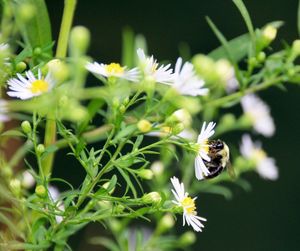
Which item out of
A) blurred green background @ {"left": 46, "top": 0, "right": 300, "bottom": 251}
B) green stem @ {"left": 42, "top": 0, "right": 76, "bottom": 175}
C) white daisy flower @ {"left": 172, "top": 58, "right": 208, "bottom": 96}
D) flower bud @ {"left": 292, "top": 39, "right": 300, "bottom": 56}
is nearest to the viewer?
white daisy flower @ {"left": 172, "top": 58, "right": 208, "bottom": 96}

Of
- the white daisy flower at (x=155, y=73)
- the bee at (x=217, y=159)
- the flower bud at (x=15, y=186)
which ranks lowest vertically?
the bee at (x=217, y=159)

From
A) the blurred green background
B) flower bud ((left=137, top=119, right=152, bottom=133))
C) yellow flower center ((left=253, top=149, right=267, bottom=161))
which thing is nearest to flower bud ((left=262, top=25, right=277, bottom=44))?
flower bud ((left=137, top=119, right=152, bottom=133))

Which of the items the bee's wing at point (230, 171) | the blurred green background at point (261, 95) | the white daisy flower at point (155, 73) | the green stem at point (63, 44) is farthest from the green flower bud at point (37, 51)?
the blurred green background at point (261, 95)

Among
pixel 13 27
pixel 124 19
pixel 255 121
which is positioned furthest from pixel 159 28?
pixel 13 27

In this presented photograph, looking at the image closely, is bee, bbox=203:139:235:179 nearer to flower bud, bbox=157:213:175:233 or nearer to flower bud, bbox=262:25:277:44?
flower bud, bbox=157:213:175:233

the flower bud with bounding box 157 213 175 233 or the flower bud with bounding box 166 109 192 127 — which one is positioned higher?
the flower bud with bounding box 166 109 192 127

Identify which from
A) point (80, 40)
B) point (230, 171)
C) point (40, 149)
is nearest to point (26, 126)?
point (40, 149)

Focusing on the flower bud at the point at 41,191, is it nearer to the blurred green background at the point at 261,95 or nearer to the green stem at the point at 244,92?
the green stem at the point at 244,92
